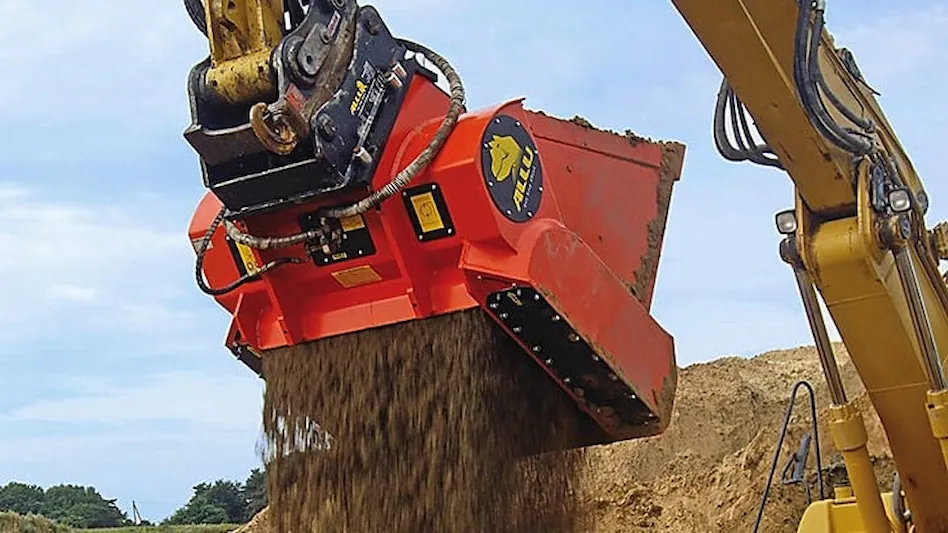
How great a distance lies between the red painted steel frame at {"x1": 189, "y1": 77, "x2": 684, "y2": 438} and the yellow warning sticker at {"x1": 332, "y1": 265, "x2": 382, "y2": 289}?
0.01 metres

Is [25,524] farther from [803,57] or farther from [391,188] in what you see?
[803,57]

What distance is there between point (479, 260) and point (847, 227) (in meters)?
1.15

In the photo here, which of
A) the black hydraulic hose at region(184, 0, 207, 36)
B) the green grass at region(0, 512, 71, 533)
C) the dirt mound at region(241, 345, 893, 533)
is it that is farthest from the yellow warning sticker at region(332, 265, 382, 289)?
the green grass at region(0, 512, 71, 533)

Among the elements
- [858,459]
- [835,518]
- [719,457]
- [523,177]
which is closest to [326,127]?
[523,177]

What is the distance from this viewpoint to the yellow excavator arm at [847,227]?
3182 millimetres

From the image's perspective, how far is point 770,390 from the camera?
552 inches

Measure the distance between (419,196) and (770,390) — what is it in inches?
429

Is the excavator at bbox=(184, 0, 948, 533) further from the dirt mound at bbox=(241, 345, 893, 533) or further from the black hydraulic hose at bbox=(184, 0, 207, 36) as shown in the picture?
the dirt mound at bbox=(241, 345, 893, 533)

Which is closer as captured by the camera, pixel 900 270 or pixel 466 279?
pixel 900 270

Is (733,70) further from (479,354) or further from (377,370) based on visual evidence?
(377,370)

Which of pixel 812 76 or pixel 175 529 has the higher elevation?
pixel 175 529

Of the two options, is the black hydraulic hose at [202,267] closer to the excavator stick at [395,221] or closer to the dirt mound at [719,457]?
the excavator stick at [395,221]

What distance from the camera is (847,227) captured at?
132 inches

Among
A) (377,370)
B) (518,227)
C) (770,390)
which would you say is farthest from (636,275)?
(770,390)
